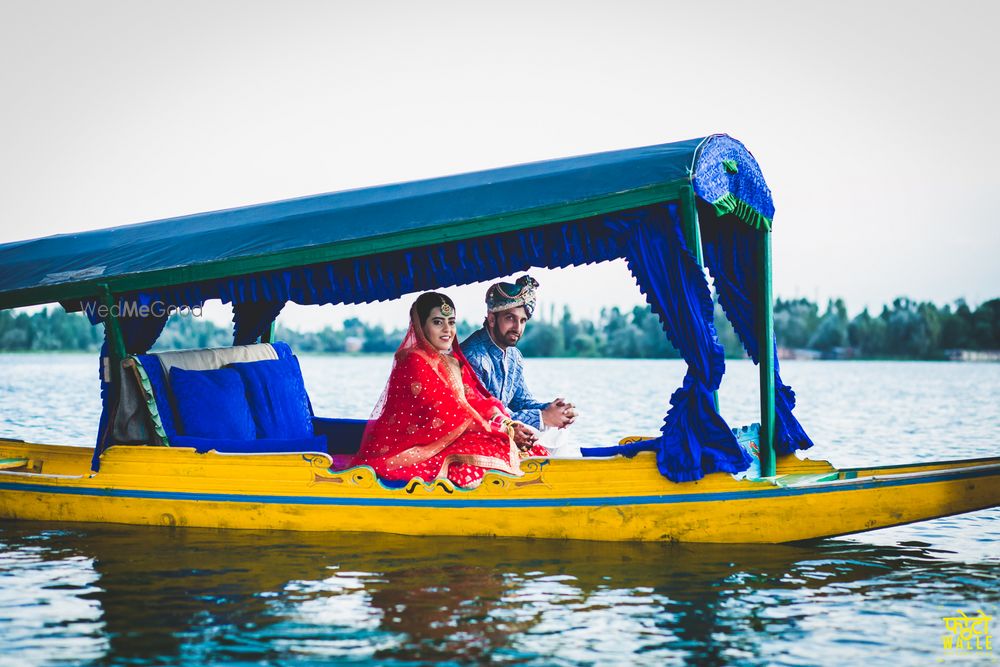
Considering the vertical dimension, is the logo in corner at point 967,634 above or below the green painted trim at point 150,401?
below

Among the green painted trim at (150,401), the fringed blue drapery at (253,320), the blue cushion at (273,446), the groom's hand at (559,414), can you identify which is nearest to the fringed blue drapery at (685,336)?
the groom's hand at (559,414)

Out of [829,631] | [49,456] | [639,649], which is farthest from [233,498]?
[829,631]

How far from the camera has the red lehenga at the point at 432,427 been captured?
6402mm

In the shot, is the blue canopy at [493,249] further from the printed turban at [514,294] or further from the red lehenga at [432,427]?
the red lehenga at [432,427]

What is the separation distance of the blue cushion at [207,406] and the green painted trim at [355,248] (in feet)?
2.08

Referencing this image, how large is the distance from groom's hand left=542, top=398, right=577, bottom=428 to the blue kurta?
0.25m

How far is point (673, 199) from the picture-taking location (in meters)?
5.73

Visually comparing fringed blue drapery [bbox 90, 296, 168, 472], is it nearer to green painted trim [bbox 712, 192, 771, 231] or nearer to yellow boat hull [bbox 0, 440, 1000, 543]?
yellow boat hull [bbox 0, 440, 1000, 543]

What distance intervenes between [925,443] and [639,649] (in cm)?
1266

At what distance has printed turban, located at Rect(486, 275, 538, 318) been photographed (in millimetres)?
7047

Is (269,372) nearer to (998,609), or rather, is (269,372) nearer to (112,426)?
(112,426)

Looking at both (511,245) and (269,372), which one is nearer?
(511,245)

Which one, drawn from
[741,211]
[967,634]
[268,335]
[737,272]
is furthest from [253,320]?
[967,634]

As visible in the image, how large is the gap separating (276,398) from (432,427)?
1535mm
